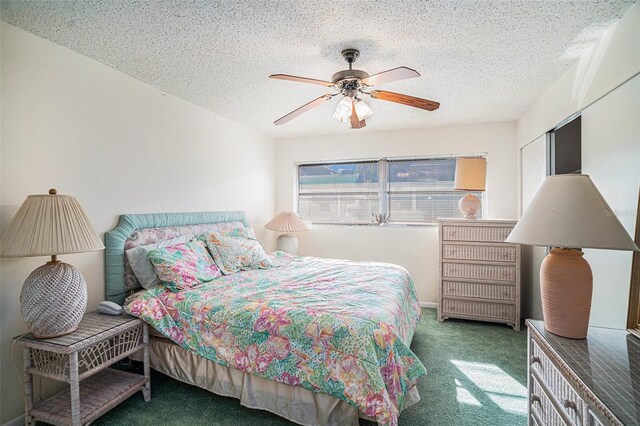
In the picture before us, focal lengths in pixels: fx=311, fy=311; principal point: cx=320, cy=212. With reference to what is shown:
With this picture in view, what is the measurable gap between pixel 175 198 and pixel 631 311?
330cm

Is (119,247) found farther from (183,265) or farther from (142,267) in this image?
(183,265)

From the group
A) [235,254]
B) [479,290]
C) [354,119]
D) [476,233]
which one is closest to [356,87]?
Result: [354,119]

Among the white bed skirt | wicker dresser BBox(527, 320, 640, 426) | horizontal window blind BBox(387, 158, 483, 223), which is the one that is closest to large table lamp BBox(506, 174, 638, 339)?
wicker dresser BBox(527, 320, 640, 426)

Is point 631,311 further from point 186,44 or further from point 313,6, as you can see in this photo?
point 186,44

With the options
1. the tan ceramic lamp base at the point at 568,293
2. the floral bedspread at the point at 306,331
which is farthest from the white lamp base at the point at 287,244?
the tan ceramic lamp base at the point at 568,293

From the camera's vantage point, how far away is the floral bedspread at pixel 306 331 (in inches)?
63.1

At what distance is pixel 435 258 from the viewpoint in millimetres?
4133

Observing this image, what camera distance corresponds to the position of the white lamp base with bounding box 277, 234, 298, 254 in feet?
14.0

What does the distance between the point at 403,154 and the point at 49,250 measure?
3827mm

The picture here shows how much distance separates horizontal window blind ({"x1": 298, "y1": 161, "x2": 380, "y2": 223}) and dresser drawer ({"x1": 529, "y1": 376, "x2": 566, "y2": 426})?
123 inches

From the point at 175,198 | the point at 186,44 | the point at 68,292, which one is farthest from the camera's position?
the point at 175,198

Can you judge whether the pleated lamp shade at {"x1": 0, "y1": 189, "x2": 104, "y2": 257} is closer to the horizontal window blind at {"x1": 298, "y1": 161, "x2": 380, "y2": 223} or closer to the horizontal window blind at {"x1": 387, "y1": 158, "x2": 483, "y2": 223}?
the horizontal window blind at {"x1": 298, "y1": 161, "x2": 380, "y2": 223}

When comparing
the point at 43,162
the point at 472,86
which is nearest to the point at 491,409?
the point at 472,86

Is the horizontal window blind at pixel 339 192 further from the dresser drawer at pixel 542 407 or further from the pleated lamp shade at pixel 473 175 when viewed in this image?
the dresser drawer at pixel 542 407
